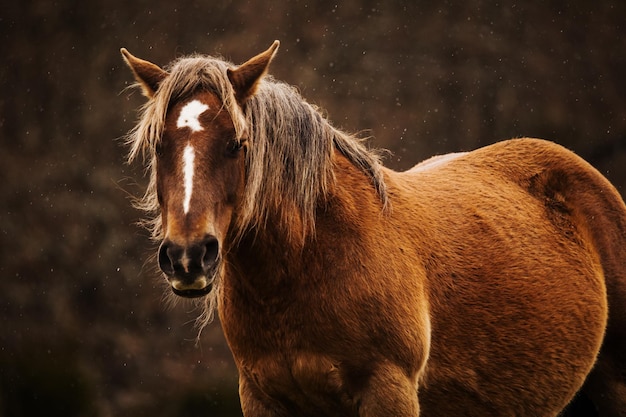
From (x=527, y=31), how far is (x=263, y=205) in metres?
5.21

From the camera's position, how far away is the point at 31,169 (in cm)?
734

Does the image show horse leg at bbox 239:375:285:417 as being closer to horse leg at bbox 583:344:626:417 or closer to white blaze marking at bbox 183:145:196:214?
white blaze marking at bbox 183:145:196:214

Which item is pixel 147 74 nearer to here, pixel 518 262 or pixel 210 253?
pixel 210 253

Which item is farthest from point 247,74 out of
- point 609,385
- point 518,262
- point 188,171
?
point 609,385

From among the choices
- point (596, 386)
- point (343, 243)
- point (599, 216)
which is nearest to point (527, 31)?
point (599, 216)

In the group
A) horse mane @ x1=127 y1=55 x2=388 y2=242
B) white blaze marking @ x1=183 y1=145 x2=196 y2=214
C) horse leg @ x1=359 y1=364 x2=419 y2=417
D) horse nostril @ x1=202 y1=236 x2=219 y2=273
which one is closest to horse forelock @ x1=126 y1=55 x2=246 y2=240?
horse mane @ x1=127 y1=55 x2=388 y2=242

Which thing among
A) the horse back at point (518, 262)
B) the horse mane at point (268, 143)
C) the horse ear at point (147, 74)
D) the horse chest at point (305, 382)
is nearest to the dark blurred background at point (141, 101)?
the horse back at point (518, 262)

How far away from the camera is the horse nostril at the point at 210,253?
278cm

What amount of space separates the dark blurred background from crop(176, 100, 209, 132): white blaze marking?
14.4 ft

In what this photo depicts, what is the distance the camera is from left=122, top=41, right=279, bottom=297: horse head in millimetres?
2770

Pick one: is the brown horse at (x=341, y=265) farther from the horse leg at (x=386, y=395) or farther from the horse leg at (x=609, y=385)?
the horse leg at (x=609, y=385)

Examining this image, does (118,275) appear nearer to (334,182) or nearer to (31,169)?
(31,169)

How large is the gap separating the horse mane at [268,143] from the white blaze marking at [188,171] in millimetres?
155

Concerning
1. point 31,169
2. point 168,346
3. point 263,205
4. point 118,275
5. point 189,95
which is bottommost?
point 168,346
